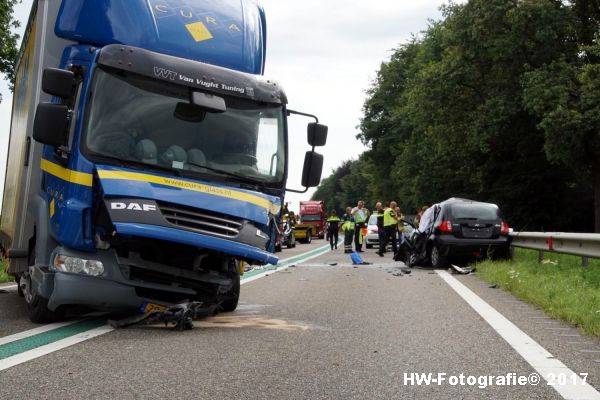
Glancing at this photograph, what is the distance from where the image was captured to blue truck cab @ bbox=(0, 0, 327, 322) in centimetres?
731

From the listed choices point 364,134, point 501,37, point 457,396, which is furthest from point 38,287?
point 364,134

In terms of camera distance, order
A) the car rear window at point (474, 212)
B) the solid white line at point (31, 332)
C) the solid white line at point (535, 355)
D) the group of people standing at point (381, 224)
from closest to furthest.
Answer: the solid white line at point (535, 355) → the solid white line at point (31, 332) → the car rear window at point (474, 212) → the group of people standing at point (381, 224)

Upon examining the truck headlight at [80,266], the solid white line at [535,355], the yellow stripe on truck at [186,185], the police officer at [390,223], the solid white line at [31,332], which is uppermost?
the yellow stripe on truck at [186,185]

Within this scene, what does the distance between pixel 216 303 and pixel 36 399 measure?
369 cm

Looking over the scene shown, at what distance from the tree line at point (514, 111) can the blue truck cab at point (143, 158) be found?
23.4 metres

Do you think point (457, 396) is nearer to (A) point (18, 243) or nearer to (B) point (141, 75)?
(B) point (141, 75)

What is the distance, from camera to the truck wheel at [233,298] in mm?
8894

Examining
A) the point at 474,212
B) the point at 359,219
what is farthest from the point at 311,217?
the point at 474,212

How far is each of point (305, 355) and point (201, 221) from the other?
178 centimetres

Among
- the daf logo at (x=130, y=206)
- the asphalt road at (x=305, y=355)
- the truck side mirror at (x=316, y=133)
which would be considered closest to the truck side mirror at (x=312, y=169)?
the truck side mirror at (x=316, y=133)

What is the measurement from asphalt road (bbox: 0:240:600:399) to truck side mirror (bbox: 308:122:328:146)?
6.18ft

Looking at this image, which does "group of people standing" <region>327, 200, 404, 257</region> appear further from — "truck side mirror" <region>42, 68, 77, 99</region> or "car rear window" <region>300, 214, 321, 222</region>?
"car rear window" <region>300, 214, 321, 222</region>

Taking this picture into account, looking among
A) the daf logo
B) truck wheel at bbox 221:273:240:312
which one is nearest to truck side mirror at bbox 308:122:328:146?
truck wheel at bbox 221:273:240:312

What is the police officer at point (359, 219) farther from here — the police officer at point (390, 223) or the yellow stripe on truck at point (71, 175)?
the yellow stripe on truck at point (71, 175)
